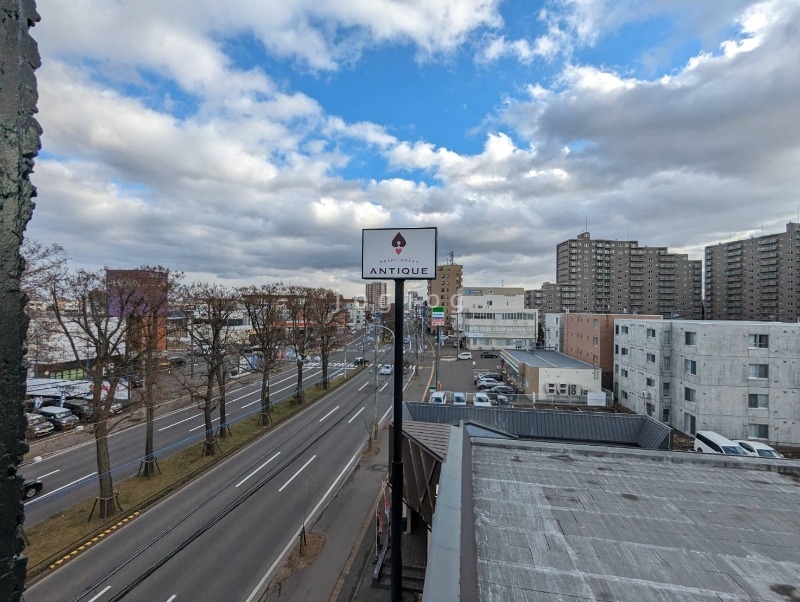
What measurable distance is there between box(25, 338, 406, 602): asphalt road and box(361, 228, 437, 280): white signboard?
8404mm

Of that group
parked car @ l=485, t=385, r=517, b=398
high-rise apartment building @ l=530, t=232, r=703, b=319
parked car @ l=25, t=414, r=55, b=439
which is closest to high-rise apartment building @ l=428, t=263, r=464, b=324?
high-rise apartment building @ l=530, t=232, r=703, b=319

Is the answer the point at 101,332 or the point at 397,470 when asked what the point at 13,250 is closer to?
the point at 397,470

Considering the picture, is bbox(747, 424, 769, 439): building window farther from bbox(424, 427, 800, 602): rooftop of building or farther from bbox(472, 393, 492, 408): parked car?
bbox(424, 427, 800, 602): rooftop of building

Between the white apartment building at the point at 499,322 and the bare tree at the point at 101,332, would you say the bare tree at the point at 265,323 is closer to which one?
the bare tree at the point at 101,332

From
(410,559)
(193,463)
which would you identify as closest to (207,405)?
(193,463)

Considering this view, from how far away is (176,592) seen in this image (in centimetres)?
896

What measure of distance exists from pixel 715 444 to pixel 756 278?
239 ft

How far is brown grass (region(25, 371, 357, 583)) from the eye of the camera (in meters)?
10.2

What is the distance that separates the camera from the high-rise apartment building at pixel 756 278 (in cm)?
6234

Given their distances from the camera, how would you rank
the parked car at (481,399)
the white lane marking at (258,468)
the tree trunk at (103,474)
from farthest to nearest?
the parked car at (481,399), the white lane marking at (258,468), the tree trunk at (103,474)

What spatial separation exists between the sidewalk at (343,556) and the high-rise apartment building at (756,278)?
7600 centimetres

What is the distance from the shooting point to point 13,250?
127 centimetres

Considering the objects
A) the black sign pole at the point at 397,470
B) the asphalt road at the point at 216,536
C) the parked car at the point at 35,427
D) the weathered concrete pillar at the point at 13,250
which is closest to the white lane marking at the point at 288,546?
the asphalt road at the point at 216,536

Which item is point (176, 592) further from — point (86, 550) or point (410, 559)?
point (410, 559)
